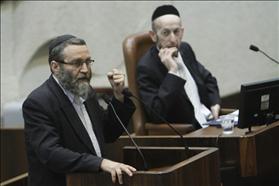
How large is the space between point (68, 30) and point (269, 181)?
9.00 feet

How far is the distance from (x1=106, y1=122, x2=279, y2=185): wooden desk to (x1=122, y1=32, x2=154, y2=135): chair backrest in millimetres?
679

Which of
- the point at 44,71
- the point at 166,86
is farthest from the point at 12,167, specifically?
the point at 166,86

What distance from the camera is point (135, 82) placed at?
4.69 m

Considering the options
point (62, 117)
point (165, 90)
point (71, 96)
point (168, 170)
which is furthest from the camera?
point (165, 90)

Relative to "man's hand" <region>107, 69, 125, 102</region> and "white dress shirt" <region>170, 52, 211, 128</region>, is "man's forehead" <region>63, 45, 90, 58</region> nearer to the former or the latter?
"man's hand" <region>107, 69, 125, 102</region>

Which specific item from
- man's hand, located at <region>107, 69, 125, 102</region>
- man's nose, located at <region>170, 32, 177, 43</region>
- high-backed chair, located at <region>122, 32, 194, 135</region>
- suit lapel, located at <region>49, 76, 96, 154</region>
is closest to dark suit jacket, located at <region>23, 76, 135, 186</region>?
suit lapel, located at <region>49, 76, 96, 154</region>

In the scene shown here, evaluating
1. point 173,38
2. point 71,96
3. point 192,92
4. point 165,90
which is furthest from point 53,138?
point 192,92

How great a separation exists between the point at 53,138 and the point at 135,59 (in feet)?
5.42

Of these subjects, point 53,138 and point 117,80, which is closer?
point 53,138

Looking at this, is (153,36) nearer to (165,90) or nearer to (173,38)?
(173,38)

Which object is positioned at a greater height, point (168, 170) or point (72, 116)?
point (72, 116)

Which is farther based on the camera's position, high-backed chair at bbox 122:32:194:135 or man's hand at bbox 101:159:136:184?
high-backed chair at bbox 122:32:194:135

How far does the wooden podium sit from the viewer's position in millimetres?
2963

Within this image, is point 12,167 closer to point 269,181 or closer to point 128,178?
point 269,181
